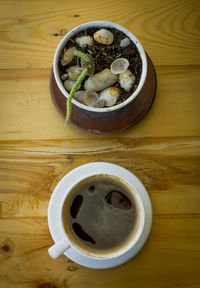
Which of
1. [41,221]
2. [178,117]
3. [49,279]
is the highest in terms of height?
[178,117]

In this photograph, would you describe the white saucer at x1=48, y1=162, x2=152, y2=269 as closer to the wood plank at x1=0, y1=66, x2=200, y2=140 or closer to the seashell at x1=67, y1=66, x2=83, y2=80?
the wood plank at x1=0, y1=66, x2=200, y2=140

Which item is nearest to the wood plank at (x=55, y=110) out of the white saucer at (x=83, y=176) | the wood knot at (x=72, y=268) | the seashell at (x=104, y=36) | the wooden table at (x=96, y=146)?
the wooden table at (x=96, y=146)

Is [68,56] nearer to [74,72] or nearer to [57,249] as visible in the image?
[74,72]

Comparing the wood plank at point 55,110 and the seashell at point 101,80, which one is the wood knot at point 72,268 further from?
the seashell at point 101,80

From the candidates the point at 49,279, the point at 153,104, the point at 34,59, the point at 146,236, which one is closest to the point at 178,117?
the point at 153,104

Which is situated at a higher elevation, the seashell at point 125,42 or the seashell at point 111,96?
the seashell at point 125,42

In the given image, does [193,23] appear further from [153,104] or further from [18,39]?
[18,39]

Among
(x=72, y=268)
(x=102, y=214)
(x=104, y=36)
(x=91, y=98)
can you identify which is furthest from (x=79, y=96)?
(x=72, y=268)
